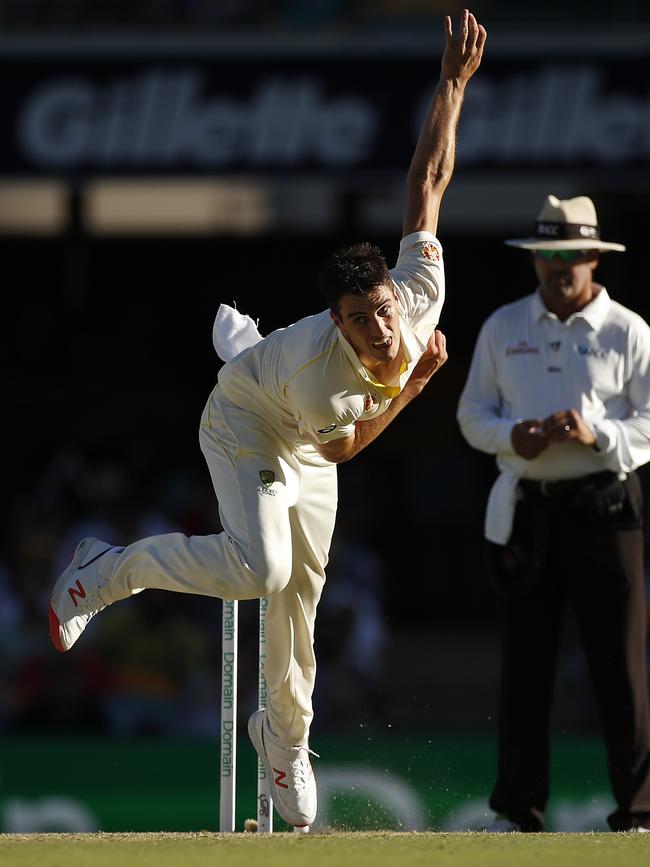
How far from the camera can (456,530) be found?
→ 42.3ft

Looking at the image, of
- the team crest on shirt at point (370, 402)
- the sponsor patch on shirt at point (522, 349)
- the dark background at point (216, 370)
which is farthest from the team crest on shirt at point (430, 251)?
the dark background at point (216, 370)

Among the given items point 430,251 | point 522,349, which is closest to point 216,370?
point 522,349

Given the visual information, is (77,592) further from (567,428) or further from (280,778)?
(567,428)

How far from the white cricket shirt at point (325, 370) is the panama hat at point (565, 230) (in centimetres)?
70

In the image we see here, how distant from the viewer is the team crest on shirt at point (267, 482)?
4.62 m

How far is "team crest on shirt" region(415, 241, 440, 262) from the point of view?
15.3ft

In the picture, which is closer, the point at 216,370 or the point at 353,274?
the point at 353,274

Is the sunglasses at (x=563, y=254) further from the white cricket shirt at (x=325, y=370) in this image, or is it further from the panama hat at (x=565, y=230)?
the white cricket shirt at (x=325, y=370)

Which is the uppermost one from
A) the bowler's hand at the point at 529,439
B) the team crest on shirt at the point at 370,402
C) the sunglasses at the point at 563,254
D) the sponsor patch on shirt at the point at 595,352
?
the sunglasses at the point at 563,254

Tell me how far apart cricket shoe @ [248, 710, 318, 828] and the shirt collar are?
163cm

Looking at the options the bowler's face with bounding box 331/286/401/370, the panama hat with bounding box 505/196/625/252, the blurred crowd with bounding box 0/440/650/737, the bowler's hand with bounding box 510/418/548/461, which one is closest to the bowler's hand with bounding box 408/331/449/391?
the bowler's face with bounding box 331/286/401/370

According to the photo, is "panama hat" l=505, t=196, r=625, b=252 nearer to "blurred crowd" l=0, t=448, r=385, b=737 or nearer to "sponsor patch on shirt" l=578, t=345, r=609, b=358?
"sponsor patch on shirt" l=578, t=345, r=609, b=358

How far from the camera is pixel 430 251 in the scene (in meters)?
4.69

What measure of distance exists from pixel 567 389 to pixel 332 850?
180cm
